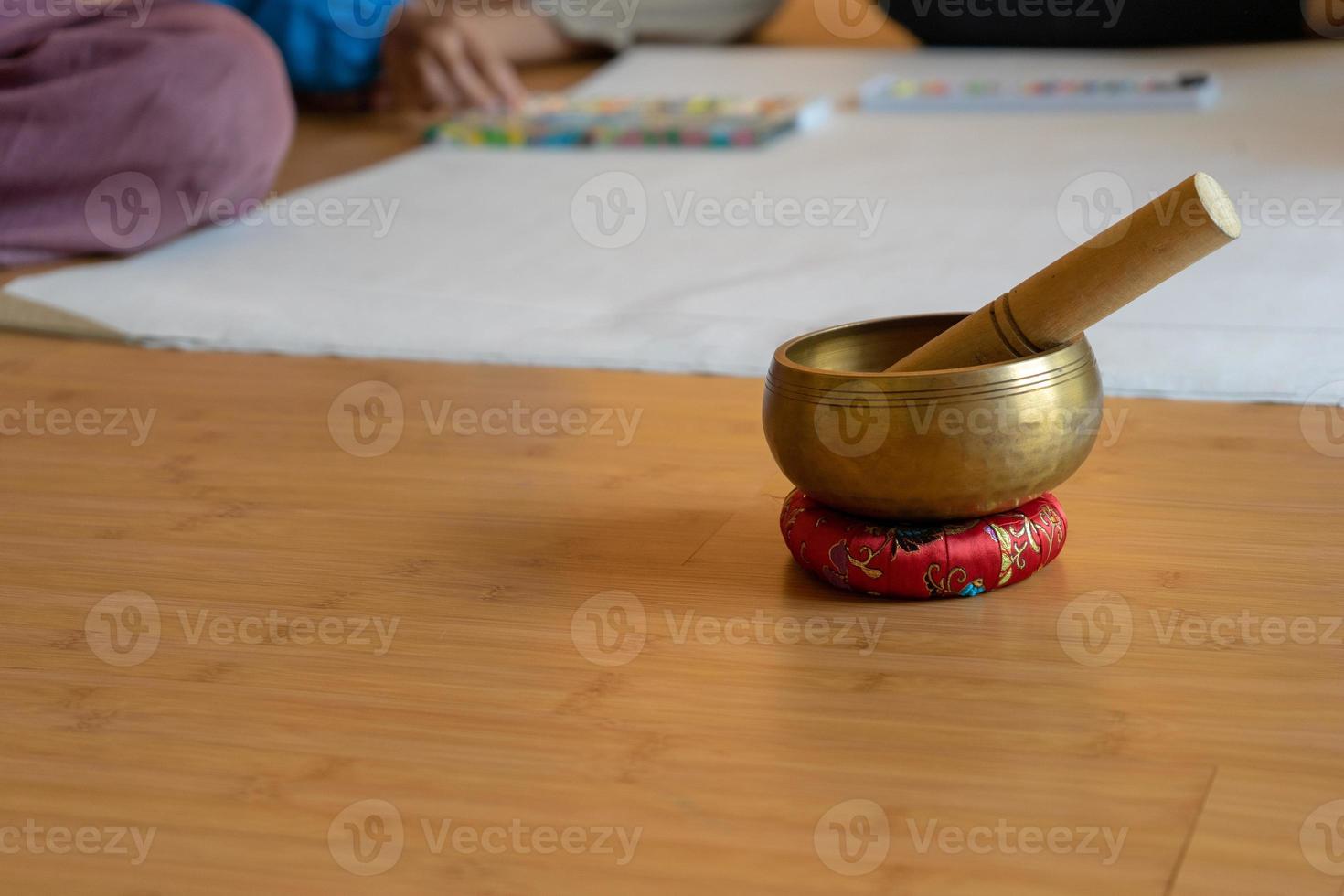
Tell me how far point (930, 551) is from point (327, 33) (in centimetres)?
212

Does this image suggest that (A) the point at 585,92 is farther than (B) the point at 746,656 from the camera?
Yes

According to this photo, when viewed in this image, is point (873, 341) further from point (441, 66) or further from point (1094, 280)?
point (441, 66)

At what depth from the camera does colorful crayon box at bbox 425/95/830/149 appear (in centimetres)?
206

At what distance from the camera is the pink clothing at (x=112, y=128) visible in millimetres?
1598

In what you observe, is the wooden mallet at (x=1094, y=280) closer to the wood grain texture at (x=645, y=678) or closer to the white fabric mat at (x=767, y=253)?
the wood grain texture at (x=645, y=678)

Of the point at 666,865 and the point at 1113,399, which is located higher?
the point at 666,865

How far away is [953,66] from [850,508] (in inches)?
72.7

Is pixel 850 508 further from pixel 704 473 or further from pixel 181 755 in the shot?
pixel 181 755

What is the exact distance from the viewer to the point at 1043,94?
83.4 inches

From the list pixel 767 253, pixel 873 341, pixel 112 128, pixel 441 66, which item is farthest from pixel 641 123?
pixel 873 341

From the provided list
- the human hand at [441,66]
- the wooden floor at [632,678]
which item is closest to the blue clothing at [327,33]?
the human hand at [441,66]

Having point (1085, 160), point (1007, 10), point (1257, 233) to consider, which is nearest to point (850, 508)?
point (1257, 233)

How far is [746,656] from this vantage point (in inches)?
29.1

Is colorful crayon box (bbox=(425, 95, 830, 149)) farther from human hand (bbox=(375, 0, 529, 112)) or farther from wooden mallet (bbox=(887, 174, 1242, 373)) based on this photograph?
wooden mallet (bbox=(887, 174, 1242, 373))
